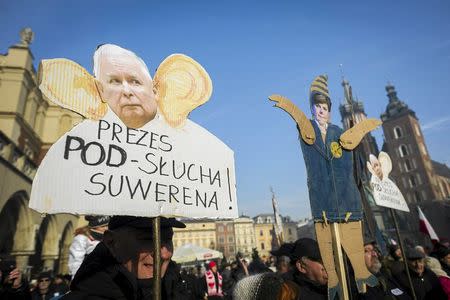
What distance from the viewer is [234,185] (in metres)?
2.70

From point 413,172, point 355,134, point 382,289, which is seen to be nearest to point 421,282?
point 382,289

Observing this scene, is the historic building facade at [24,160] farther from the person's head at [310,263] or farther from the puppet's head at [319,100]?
the person's head at [310,263]

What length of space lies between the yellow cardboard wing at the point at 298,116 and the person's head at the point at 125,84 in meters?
2.08

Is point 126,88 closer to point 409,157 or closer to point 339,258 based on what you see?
point 339,258

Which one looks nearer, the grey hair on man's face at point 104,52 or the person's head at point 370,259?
the grey hair on man's face at point 104,52

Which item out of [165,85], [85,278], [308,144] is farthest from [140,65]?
[308,144]

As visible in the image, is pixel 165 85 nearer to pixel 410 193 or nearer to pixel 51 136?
pixel 51 136

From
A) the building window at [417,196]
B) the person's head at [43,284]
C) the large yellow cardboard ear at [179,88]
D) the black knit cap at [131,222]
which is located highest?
the building window at [417,196]

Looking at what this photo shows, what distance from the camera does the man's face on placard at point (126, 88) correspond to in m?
2.17

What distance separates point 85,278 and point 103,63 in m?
1.50

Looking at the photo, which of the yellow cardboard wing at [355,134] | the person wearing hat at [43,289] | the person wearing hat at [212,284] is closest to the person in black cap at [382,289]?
the yellow cardboard wing at [355,134]

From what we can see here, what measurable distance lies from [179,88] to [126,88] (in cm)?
50

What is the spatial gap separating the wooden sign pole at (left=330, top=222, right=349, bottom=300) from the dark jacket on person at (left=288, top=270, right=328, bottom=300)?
0.23 metres

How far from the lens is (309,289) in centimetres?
322
